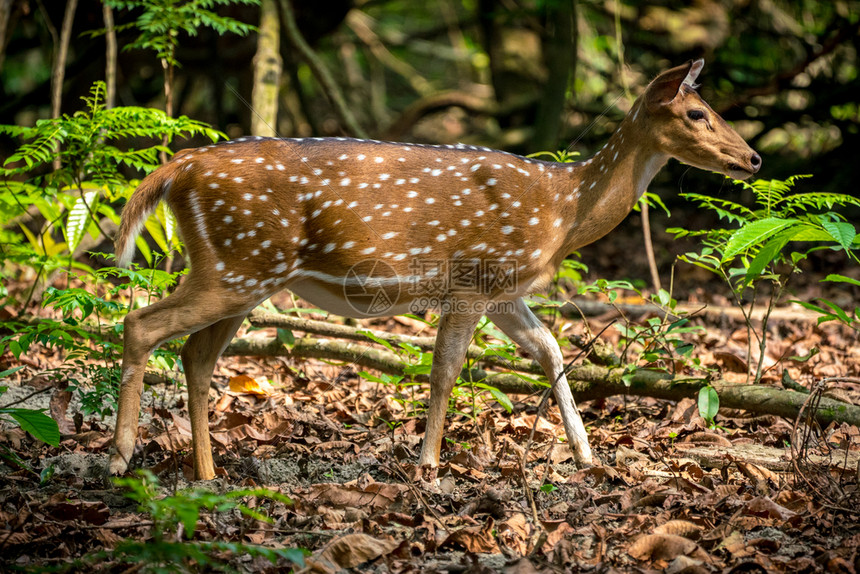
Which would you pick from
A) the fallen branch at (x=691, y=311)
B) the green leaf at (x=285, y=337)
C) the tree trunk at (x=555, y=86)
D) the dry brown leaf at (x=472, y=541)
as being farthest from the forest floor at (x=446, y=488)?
the tree trunk at (x=555, y=86)

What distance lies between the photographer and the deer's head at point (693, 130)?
460cm

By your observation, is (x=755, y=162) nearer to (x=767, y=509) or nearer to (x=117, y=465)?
(x=767, y=509)

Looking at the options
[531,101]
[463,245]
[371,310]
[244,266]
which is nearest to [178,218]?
[244,266]

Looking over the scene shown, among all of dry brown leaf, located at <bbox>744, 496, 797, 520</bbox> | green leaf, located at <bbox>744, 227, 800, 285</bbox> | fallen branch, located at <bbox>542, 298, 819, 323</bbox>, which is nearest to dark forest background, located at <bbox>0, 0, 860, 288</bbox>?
fallen branch, located at <bbox>542, 298, 819, 323</bbox>

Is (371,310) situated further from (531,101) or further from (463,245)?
(531,101)

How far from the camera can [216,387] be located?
5.75 meters

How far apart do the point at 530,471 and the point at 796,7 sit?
915cm

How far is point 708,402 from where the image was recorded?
4.82 m

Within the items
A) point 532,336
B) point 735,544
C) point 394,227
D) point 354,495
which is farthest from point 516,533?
point 394,227

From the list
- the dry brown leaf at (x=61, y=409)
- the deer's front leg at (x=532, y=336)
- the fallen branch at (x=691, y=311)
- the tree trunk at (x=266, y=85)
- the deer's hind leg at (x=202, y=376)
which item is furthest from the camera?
the fallen branch at (x=691, y=311)

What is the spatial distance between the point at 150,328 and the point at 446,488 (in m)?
1.83

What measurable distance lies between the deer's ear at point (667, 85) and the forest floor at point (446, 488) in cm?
213

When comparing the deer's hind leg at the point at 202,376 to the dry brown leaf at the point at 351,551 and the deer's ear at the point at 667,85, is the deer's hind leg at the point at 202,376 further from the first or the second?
the deer's ear at the point at 667,85

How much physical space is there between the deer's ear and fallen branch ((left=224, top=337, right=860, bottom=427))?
1.81 metres
